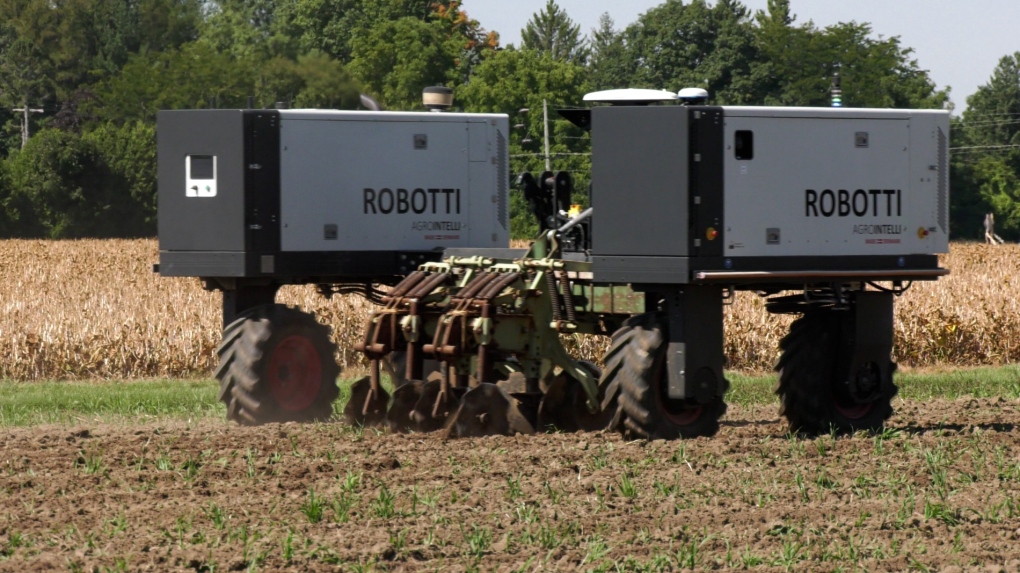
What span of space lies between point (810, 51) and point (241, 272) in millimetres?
74632

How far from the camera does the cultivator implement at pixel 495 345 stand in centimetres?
1343

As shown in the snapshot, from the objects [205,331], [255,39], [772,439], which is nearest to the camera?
[772,439]

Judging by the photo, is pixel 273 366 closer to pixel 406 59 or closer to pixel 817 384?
pixel 817 384

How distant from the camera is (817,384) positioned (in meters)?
13.9

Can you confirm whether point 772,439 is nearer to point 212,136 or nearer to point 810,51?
point 212,136

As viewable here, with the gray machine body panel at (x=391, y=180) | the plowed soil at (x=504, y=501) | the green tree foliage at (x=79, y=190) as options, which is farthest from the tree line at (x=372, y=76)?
the plowed soil at (x=504, y=501)

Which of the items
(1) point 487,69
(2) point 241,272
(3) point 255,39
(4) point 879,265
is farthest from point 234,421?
(3) point 255,39

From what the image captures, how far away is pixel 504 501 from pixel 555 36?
132588 millimetres

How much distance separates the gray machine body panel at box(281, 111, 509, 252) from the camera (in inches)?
584

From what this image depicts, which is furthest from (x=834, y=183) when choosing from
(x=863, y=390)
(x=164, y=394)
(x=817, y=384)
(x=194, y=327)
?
(x=194, y=327)

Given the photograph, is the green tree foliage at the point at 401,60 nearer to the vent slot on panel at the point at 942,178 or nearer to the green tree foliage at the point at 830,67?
the green tree foliage at the point at 830,67

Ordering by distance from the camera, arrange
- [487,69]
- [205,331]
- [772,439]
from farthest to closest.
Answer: [487,69]
[205,331]
[772,439]

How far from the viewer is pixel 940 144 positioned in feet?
45.2

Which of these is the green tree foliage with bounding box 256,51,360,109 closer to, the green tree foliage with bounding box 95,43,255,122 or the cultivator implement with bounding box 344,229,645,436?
the cultivator implement with bounding box 344,229,645,436
